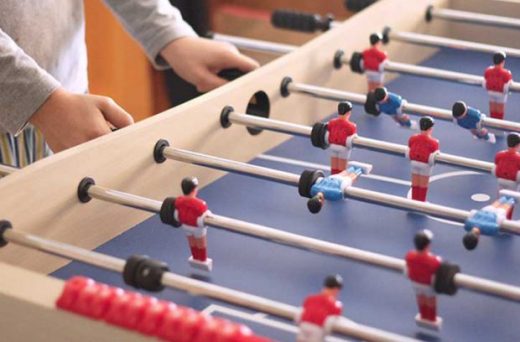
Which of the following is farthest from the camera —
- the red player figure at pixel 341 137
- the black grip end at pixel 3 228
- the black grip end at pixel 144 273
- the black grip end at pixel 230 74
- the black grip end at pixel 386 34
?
the black grip end at pixel 386 34

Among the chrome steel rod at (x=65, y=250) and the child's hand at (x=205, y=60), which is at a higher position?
the child's hand at (x=205, y=60)

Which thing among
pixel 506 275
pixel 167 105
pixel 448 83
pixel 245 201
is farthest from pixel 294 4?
pixel 506 275

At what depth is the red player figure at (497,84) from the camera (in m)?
1.63

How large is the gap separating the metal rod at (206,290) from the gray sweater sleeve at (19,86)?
0.32 metres

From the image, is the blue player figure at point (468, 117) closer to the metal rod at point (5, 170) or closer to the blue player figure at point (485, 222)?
the blue player figure at point (485, 222)

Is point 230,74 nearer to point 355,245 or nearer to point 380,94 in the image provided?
point 380,94

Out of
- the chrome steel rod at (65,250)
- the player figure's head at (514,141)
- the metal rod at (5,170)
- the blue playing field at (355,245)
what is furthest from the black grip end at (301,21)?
the chrome steel rod at (65,250)

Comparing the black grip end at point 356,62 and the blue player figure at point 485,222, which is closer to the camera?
the blue player figure at point 485,222

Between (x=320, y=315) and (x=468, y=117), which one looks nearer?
(x=320, y=315)

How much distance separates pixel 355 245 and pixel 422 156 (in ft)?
0.49

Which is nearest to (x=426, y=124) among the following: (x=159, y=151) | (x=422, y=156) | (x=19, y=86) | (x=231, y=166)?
(x=422, y=156)

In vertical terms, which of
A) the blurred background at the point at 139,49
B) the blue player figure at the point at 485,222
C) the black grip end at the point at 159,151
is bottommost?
the blurred background at the point at 139,49

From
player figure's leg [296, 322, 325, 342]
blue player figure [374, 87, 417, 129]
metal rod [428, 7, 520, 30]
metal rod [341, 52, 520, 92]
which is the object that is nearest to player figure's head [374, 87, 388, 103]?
blue player figure [374, 87, 417, 129]

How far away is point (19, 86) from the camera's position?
4.95 ft
